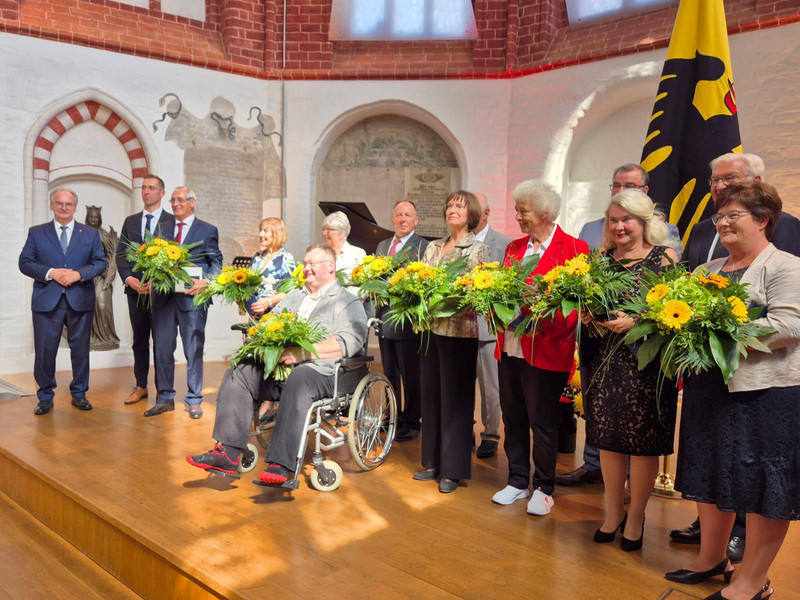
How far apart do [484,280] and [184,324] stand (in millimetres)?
3038

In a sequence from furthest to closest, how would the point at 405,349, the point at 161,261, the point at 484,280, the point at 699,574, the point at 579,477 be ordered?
1. the point at 161,261
2. the point at 405,349
3. the point at 579,477
4. the point at 484,280
5. the point at 699,574

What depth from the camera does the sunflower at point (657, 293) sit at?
253cm

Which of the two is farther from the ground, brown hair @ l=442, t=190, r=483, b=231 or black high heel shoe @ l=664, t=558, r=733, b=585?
brown hair @ l=442, t=190, r=483, b=231

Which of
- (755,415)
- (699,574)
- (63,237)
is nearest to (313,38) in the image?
(63,237)

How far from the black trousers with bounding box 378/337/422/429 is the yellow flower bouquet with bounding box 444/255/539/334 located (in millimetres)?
1339

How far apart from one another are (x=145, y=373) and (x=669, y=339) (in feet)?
14.8

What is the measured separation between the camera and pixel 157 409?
5.36 meters

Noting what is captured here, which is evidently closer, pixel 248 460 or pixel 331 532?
pixel 331 532

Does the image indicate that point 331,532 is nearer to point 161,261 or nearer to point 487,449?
point 487,449

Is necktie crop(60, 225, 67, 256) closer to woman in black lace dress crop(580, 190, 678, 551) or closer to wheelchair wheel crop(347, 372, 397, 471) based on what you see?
wheelchair wheel crop(347, 372, 397, 471)

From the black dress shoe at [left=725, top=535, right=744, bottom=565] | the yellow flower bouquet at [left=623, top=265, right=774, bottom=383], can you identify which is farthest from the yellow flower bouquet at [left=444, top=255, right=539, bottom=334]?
the black dress shoe at [left=725, top=535, right=744, bottom=565]

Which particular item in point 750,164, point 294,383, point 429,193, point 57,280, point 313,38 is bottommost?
point 294,383

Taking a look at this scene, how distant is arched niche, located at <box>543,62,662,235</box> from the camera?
7.60 metres

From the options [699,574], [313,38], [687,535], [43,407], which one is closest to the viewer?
[699,574]
